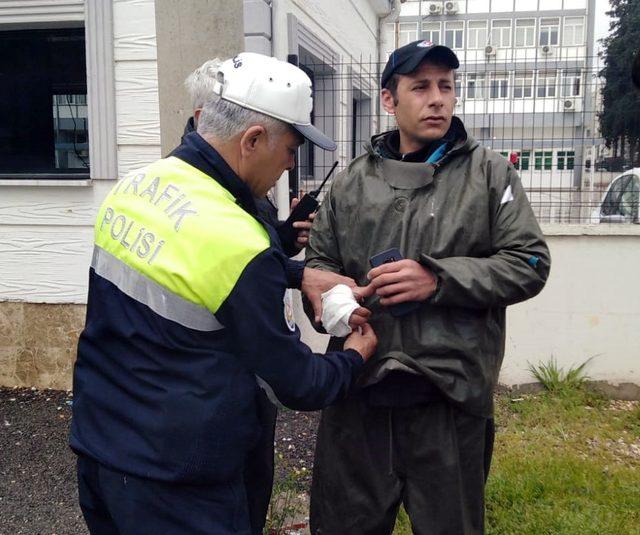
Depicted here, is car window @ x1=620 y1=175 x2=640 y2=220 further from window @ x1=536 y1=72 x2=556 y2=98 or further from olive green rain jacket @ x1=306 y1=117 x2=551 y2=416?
olive green rain jacket @ x1=306 y1=117 x2=551 y2=416

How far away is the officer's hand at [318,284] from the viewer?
7.06 feet

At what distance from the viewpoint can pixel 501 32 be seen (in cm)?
4547

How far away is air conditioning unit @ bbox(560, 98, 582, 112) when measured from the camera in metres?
5.20

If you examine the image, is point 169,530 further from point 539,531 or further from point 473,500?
point 539,531

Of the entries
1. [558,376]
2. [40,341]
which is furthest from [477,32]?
[40,341]

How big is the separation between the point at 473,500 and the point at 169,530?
1.05 m

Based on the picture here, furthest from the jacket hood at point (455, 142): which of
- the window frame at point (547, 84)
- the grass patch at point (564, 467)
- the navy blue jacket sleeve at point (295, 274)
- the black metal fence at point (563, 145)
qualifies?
the window frame at point (547, 84)

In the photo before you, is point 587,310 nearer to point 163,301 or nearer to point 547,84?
point 547,84

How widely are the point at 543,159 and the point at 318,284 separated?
372 cm

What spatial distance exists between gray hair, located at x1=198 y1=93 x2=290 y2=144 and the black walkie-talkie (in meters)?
0.96

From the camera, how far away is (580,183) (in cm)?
521

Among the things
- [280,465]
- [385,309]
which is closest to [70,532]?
[280,465]

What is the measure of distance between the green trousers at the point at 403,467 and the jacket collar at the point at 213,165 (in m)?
0.86

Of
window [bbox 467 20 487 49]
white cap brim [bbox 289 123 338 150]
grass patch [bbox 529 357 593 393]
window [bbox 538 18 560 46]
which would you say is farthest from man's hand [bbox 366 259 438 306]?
window [bbox 538 18 560 46]
